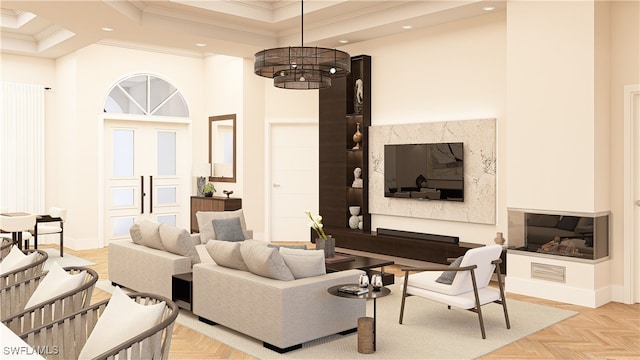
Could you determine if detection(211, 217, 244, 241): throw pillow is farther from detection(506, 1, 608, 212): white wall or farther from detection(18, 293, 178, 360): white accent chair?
detection(18, 293, 178, 360): white accent chair

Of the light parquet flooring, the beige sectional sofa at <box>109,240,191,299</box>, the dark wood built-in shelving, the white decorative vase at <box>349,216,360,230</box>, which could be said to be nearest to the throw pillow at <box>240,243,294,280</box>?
the light parquet flooring

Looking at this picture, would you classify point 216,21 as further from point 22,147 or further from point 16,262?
point 16,262

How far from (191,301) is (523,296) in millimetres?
3426

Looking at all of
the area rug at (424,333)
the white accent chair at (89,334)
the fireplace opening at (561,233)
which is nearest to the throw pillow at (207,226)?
the area rug at (424,333)

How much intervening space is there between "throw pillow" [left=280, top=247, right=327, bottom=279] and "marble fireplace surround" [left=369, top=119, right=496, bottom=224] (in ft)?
10.0

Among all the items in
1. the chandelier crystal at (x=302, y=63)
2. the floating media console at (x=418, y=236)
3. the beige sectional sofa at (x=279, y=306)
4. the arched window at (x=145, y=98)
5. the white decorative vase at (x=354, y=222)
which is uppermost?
the arched window at (x=145, y=98)

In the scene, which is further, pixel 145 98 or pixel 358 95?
pixel 145 98

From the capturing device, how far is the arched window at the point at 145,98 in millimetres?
9391

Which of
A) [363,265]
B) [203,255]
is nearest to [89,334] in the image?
[363,265]

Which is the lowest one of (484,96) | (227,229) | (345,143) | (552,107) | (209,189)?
(227,229)

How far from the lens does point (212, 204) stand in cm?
964

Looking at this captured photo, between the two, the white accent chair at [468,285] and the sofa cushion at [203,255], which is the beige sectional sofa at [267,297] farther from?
the sofa cushion at [203,255]

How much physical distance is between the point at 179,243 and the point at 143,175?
5.00 metres

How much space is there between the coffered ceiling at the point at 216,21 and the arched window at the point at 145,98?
1086mm
